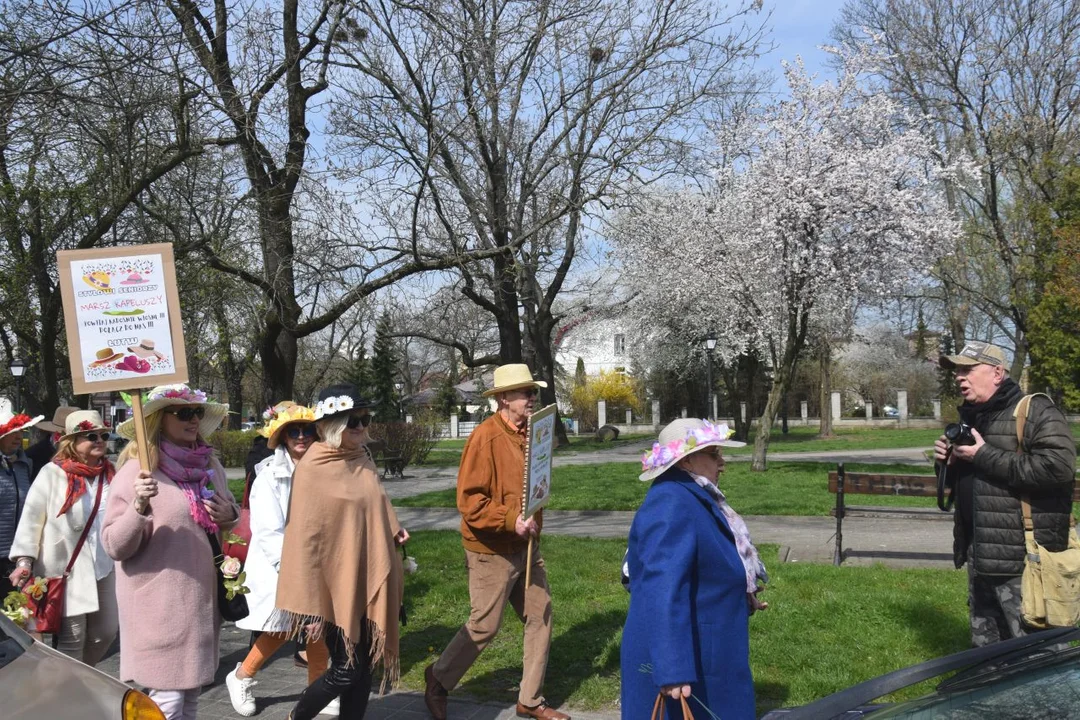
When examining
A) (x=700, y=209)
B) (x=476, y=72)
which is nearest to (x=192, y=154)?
(x=476, y=72)

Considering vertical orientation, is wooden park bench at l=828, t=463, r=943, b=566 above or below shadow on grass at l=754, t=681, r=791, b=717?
above

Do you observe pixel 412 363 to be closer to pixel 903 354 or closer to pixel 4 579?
pixel 903 354

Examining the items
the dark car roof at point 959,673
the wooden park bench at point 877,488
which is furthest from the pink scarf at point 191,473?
the wooden park bench at point 877,488

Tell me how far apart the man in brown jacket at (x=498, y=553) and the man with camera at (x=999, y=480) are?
7.47 ft

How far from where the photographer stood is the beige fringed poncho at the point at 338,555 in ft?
14.5

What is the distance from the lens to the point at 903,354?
219 feet

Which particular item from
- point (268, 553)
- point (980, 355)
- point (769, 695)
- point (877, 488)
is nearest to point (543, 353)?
point (877, 488)

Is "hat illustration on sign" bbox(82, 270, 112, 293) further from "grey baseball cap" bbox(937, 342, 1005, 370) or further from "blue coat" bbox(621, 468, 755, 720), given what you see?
"grey baseball cap" bbox(937, 342, 1005, 370)

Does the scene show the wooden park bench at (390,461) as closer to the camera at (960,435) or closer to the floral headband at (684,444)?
the camera at (960,435)

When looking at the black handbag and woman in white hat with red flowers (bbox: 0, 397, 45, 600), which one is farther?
woman in white hat with red flowers (bbox: 0, 397, 45, 600)

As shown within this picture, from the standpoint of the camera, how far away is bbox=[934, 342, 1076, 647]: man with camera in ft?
14.9

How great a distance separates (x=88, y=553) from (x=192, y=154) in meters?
6.07

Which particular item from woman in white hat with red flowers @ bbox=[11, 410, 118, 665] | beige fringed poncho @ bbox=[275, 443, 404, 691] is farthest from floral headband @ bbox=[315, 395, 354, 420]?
woman in white hat with red flowers @ bbox=[11, 410, 118, 665]

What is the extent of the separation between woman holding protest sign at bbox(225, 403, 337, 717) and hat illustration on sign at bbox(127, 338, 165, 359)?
3.63 feet
